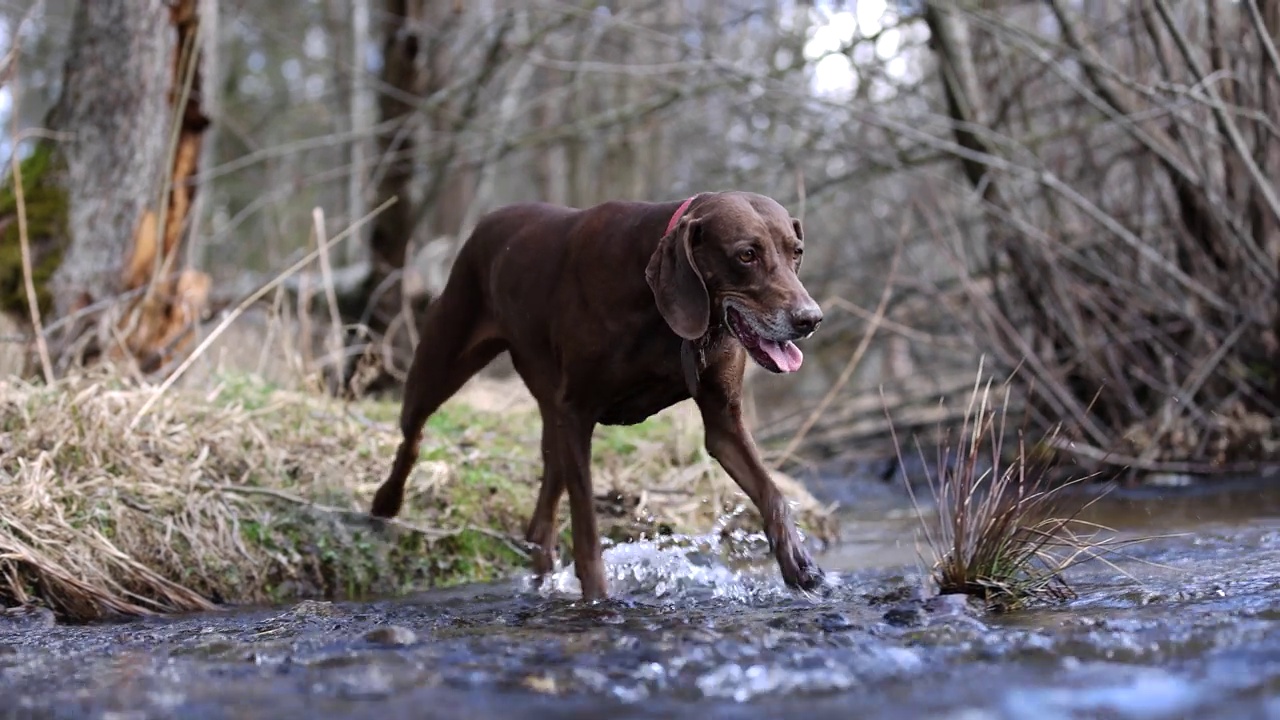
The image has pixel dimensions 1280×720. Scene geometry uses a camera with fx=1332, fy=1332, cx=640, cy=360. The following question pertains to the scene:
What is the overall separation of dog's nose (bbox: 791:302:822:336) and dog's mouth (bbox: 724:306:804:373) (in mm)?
66

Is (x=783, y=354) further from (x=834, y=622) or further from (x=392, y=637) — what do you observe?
(x=392, y=637)

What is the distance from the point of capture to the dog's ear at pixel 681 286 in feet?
13.0

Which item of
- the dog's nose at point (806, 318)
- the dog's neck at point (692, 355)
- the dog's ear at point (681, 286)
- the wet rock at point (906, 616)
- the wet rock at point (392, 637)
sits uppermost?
the dog's ear at point (681, 286)

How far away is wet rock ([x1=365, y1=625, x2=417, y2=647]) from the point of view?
345 cm

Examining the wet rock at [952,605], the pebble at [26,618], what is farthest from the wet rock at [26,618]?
the wet rock at [952,605]


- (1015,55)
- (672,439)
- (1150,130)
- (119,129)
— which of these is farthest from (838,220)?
(119,129)

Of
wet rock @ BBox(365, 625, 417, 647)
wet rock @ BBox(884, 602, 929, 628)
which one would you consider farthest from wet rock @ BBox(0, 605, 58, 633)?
wet rock @ BBox(884, 602, 929, 628)

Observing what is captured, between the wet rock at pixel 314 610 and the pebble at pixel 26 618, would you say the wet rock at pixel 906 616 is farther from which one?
the pebble at pixel 26 618

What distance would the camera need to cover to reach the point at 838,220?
13609mm

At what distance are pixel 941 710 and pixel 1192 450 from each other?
6145 mm

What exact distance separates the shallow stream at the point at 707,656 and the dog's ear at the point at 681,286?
0.87m

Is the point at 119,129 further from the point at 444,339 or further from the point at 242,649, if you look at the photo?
the point at 242,649

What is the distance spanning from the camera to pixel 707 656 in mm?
3100

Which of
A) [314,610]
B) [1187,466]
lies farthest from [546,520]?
[1187,466]
